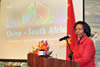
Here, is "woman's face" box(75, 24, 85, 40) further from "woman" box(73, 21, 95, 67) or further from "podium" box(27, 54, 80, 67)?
"podium" box(27, 54, 80, 67)

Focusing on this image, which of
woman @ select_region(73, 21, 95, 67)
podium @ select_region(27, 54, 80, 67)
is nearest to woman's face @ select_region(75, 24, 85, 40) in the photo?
woman @ select_region(73, 21, 95, 67)

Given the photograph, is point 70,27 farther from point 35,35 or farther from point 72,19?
point 35,35

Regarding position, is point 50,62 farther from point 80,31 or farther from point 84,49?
point 80,31

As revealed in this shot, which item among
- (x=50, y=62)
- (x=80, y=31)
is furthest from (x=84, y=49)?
(x=50, y=62)

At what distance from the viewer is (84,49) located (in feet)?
8.39

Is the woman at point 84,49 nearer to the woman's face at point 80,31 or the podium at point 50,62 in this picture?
the woman's face at point 80,31

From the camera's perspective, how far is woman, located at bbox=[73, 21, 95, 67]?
95.2 inches

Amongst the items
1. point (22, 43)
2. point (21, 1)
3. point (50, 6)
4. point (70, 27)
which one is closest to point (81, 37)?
point (70, 27)

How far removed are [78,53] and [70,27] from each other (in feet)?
3.24

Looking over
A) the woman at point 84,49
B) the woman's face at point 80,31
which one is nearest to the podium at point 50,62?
the woman at point 84,49

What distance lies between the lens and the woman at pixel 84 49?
95.2 inches

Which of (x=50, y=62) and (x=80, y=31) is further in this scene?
(x=80, y=31)

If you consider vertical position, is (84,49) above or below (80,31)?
below

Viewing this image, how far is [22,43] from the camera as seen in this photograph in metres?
4.54
